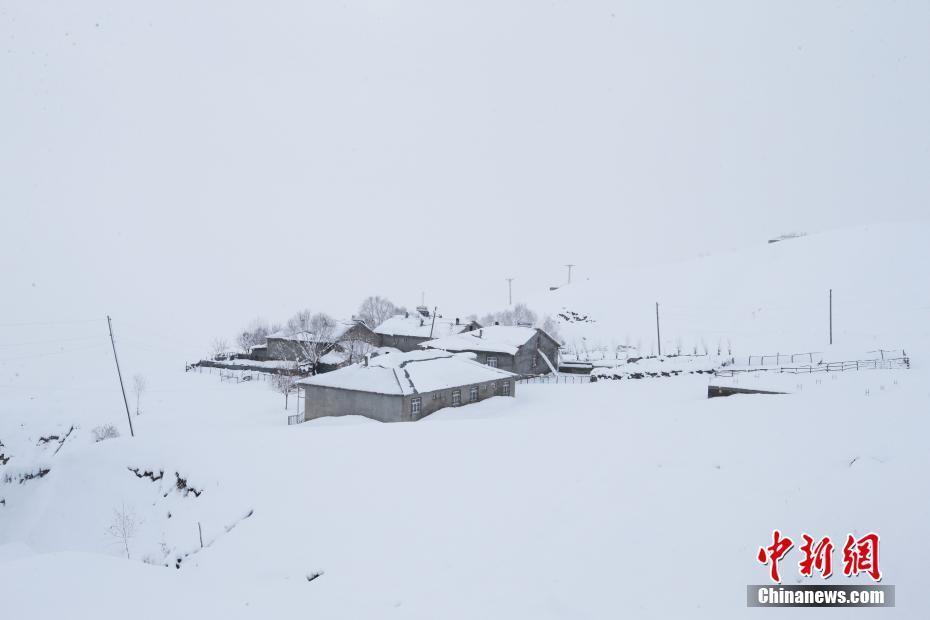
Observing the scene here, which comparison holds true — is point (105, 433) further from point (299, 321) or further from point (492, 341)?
point (299, 321)

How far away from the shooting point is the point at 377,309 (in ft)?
344

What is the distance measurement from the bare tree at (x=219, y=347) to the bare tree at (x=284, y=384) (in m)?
28.8

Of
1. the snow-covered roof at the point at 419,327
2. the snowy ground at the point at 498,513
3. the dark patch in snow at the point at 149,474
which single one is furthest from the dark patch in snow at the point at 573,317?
the dark patch in snow at the point at 149,474

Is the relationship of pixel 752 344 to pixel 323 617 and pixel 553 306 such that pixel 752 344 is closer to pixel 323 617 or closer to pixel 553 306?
pixel 553 306

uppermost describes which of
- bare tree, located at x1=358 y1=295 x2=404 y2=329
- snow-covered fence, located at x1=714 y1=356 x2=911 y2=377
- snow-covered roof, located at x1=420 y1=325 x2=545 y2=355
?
bare tree, located at x1=358 y1=295 x2=404 y2=329

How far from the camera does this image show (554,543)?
422 inches

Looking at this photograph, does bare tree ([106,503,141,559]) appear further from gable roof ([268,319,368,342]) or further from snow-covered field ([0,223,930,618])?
gable roof ([268,319,368,342])

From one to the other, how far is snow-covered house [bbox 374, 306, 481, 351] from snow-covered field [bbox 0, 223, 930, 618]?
48817mm

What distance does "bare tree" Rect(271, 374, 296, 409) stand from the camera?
4504cm

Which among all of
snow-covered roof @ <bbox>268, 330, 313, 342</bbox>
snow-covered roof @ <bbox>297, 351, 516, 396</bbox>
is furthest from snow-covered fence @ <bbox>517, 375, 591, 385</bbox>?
snow-covered roof @ <bbox>268, 330, 313, 342</bbox>

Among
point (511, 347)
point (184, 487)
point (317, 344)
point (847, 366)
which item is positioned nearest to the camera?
point (184, 487)

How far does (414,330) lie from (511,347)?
79.3 ft

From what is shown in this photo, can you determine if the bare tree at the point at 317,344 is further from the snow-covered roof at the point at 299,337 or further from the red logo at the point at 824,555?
the red logo at the point at 824,555

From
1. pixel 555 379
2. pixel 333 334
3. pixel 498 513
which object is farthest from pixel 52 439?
pixel 555 379
